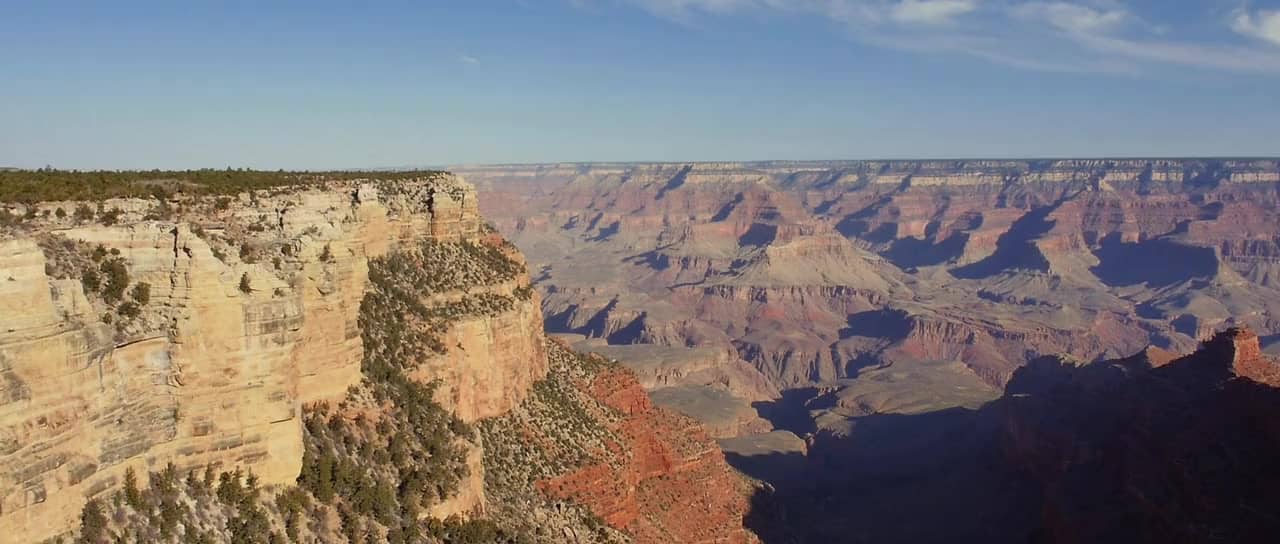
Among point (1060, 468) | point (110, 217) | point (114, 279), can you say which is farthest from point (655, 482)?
point (1060, 468)

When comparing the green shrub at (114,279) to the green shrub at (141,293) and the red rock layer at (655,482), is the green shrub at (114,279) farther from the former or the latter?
the red rock layer at (655,482)

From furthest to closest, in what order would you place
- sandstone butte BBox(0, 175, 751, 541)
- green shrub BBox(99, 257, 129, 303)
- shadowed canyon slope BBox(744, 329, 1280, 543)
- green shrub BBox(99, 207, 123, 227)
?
shadowed canyon slope BBox(744, 329, 1280, 543) → green shrub BBox(99, 207, 123, 227) → green shrub BBox(99, 257, 129, 303) → sandstone butte BBox(0, 175, 751, 541)

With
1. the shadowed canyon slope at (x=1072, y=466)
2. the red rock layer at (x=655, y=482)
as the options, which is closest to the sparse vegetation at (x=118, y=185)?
the red rock layer at (x=655, y=482)

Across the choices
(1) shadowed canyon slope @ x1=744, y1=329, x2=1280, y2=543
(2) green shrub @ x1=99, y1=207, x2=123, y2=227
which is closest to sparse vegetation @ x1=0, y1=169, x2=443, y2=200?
(2) green shrub @ x1=99, y1=207, x2=123, y2=227

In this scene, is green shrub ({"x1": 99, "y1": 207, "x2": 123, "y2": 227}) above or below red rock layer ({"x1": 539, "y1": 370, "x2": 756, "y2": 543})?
above

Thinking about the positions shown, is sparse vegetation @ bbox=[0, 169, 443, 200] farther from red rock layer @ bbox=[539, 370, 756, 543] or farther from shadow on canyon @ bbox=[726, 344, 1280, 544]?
shadow on canyon @ bbox=[726, 344, 1280, 544]

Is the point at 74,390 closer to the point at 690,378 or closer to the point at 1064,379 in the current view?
the point at 1064,379

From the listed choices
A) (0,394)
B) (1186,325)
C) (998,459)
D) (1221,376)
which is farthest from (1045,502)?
(1186,325)
